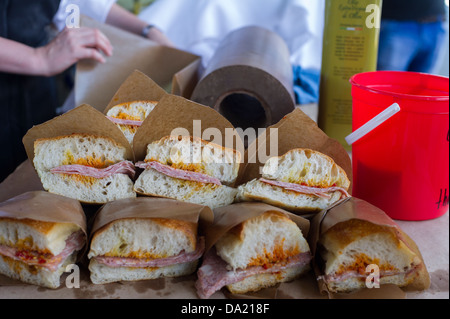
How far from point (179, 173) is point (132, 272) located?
0.29m

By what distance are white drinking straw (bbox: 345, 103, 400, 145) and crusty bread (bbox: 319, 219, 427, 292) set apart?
37 centimetres

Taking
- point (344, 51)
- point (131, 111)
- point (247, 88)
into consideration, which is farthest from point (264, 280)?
point (344, 51)

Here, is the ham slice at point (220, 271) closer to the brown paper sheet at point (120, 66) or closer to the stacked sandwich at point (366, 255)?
the stacked sandwich at point (366, 255)

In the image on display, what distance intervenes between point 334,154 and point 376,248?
320 millimetres

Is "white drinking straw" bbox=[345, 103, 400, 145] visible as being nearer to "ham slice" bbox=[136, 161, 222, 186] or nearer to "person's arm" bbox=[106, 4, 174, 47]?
"ham slice" bbox=[136, 161, 222, 186]

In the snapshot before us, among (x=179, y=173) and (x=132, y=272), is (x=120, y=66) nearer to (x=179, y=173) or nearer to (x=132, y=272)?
(x=179, y=173)

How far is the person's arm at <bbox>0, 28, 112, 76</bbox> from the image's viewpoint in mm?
1964

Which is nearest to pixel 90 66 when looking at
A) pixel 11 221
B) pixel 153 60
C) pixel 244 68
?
pixel 153 60

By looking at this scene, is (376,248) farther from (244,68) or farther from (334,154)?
(244,68)

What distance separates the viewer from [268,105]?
1.77m

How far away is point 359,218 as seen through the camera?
1.08 metres

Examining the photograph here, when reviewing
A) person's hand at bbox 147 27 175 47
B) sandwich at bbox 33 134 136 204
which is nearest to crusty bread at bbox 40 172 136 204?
sandwich at bbox 33 134 136 204

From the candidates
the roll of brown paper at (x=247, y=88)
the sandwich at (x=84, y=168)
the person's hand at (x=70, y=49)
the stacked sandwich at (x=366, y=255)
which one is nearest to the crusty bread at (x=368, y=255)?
the stacked sandwich at (x=366, y=255)

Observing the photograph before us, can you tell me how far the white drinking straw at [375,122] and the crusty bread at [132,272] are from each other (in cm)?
65
